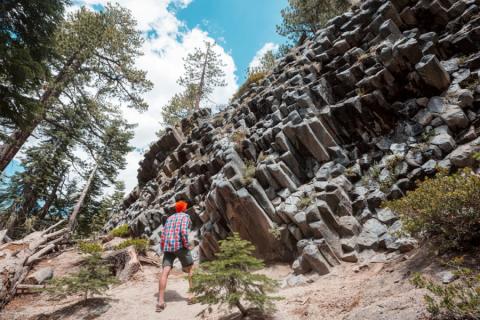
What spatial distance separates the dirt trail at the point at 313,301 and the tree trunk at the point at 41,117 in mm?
9264

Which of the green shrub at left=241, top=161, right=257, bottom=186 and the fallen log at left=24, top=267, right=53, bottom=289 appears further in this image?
the green shrub at left=241, top=161, right=257, bottom=186

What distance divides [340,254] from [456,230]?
325 cm

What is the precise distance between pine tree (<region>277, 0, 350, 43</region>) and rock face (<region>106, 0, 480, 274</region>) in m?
10.5

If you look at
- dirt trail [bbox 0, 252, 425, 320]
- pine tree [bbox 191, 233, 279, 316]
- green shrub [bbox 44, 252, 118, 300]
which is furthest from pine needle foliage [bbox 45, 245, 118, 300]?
pine tree [bbox 191, 233, 279, 316]

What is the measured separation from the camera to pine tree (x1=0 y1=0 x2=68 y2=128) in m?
9.70

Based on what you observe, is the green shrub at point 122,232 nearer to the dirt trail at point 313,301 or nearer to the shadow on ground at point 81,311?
the dirt trail at point 313,301

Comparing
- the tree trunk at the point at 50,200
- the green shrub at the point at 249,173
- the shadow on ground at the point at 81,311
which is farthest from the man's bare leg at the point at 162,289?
the tree trunk at the point at 50,200

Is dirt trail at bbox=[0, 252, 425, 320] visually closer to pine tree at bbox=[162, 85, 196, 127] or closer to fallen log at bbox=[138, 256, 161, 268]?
fallen log at bbox=[138, 256, 161, 268]

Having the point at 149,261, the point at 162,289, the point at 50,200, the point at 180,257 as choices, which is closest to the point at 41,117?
the point at 149,261

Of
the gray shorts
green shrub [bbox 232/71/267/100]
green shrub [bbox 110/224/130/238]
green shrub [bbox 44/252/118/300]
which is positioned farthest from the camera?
green shrub [bbox 232/71/267/100]

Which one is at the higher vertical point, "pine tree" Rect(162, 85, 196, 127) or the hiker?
"pine tree" Rect(162, 85, 196, 127)

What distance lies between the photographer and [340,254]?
23.3ft

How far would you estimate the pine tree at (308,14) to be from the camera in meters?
23.0

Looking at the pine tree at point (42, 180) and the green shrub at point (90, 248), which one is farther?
the pine tree at point (42, 180)
